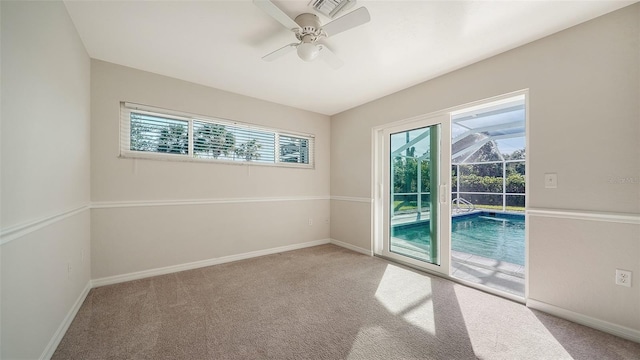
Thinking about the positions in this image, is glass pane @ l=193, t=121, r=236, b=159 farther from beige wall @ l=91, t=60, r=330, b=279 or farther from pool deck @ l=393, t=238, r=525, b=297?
pool deck @ l=393, t=238, r=525, b=297

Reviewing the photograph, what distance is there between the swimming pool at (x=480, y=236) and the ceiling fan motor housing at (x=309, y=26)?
2.64 m

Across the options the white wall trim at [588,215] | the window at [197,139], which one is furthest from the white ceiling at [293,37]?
the white wall trim at [588,215]

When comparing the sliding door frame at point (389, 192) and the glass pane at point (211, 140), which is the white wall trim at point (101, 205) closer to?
the glass pane at point (211, 140)

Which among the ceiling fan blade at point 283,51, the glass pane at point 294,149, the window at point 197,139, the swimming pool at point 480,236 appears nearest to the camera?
the ceiling fan blade at point 283,51

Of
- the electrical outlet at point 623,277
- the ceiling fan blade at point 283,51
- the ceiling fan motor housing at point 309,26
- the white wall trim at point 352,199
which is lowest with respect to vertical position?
the electrical outlet at point 623,277

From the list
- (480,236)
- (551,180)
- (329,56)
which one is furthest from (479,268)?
(329,56)

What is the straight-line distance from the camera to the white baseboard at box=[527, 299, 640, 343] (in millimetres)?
1727

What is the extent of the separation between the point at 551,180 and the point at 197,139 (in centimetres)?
398

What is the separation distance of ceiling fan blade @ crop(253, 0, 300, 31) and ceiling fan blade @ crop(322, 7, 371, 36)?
0.25 metres

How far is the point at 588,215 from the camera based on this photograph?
1896mm

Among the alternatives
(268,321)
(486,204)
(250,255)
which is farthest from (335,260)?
(486,204)

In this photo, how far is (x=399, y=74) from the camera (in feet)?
9.45

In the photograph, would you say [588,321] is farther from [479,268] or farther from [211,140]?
[211,140]

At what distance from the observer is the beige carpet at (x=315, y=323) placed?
5.25 feet
